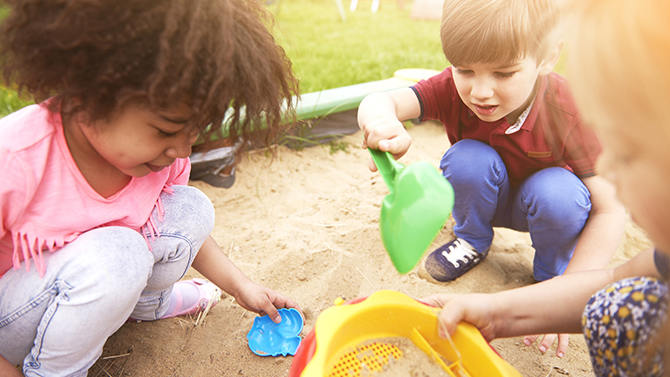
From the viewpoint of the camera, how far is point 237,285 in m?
1.06

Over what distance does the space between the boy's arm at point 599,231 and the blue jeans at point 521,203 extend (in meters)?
0.02

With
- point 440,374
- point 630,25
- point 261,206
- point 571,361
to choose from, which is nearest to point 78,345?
point 440,374

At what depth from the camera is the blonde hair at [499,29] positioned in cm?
98

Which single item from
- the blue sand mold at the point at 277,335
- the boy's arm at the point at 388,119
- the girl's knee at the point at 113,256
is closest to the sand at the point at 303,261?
the blue sand mold at the point at 277,335

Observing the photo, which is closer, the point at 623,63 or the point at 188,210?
the point at 623,63

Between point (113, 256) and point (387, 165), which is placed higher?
point (387, 165)

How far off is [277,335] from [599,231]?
2.75 feet

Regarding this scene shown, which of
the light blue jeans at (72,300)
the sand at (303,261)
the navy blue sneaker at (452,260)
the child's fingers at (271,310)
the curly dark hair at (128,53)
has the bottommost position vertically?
the sand at (303,261)

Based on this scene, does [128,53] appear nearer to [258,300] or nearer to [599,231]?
[258,300]

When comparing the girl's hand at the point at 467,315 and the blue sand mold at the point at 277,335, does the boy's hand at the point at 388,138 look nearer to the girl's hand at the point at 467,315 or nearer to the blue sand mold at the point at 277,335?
the girl's hand at the point at 467,315

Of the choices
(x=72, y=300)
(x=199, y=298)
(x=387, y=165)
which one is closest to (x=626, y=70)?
(x=387, y=165)

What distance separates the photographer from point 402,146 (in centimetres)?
89

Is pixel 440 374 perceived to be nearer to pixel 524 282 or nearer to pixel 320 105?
pixel 524 282

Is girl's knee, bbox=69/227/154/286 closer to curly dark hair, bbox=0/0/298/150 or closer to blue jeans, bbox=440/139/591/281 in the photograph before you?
curly dark hair, bbox=0/0/298/150
